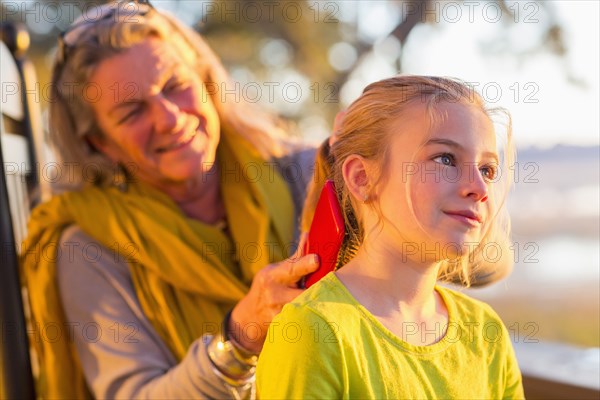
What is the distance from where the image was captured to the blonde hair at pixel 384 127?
2.81 ft

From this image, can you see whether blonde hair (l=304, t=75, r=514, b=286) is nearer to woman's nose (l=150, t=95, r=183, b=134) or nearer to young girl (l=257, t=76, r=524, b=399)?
young girl (l=257, t=76, r=524, b=399)

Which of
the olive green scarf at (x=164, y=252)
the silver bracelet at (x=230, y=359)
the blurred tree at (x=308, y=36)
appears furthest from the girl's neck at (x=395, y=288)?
the blurred tree at (x=308, y=36)

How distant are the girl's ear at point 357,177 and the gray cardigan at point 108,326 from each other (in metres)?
0.50

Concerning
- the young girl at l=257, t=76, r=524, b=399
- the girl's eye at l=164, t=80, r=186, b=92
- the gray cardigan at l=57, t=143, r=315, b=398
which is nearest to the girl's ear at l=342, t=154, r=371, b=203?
the young girl at l=257, t=76, r=524, b=399

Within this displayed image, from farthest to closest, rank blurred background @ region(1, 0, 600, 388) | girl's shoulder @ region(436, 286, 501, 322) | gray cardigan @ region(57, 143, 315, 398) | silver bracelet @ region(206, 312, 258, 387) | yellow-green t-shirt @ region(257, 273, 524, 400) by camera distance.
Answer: blurred background @ region(1, 0, 600, 388), gray cardigan @ region(57, 143, 315, 398), silver bracelet @ region(206, 312, 258, 387), girl's shoulder @ region(436, 286, 501, 322), yellow-green t-shirt @ region(257, 273, 524, 400)

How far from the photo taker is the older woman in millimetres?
1409

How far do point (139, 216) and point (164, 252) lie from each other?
9 centimetres

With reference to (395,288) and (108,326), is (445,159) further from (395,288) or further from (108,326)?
(108,326)

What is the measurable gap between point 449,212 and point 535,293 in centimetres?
450

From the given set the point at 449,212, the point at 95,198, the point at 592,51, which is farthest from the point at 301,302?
the point at 592,51

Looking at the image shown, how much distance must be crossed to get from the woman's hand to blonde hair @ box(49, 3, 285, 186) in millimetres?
543

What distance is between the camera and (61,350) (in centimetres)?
146

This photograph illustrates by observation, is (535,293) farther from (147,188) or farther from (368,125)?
(368,125)

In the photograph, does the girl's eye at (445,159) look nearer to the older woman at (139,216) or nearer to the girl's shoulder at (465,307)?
the girl's shoulder at (465,307)
